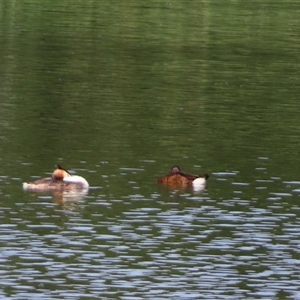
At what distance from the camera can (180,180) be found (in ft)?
101

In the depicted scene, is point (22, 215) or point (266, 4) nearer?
point (22, 215)

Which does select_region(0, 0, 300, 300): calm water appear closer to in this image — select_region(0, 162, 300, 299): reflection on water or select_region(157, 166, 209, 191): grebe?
select_region(0, 162, 300, 299): reflection on water

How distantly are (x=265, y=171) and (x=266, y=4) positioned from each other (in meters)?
61.7

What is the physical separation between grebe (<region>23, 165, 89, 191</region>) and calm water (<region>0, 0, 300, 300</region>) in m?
0.29

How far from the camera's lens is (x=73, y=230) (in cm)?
2628

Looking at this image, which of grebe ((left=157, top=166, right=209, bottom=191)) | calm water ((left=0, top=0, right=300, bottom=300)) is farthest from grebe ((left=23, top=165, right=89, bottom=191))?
grebe ((left=157, top=166, right=209, bottom=191))

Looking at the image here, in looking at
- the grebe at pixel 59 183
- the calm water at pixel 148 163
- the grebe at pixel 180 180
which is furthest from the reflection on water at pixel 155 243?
the grebe at pixel 59 183

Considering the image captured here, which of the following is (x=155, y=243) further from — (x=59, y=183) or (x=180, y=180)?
(x=180, y=180)

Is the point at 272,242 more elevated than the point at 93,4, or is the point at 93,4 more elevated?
the point at 93,4

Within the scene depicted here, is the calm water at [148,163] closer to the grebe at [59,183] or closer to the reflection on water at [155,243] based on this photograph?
the reflection on water at [155,243]

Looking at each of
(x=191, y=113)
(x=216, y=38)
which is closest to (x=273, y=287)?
(x=191, y=113)

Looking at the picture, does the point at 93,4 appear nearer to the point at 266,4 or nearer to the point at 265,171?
the point at 266,4

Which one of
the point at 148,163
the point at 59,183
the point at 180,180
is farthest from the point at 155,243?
the point at 148,163

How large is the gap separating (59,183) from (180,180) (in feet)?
10.6
